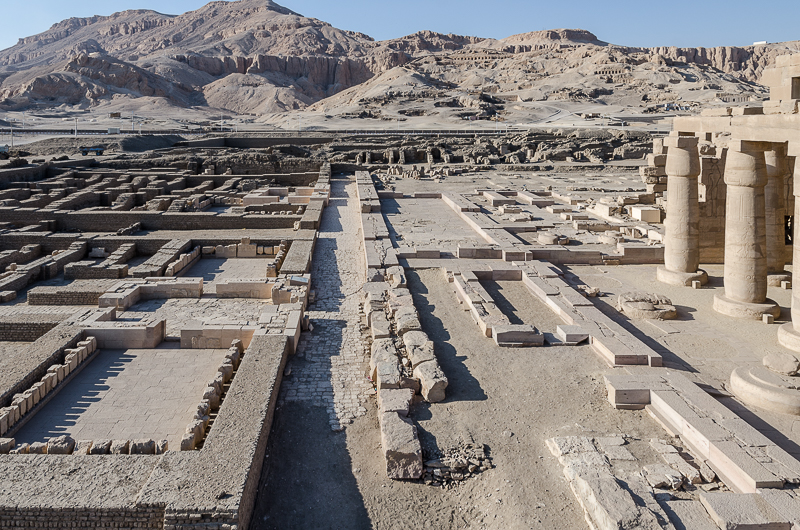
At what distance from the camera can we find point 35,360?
7789mm

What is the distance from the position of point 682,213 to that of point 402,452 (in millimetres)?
7414

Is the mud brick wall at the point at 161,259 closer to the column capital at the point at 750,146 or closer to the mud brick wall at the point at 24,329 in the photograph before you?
the mud brick wall at the point at 24,329

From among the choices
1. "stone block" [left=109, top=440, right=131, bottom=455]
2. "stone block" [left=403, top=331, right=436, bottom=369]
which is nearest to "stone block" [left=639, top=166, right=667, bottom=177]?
"stone block" [left=403, top=331, right=436, bottom=369]

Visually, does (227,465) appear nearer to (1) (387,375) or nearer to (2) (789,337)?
(1) (387,375)

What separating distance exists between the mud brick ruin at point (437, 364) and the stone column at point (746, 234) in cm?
3

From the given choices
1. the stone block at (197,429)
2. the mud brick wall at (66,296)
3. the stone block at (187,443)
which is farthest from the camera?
the mud brick wall at (66,296)

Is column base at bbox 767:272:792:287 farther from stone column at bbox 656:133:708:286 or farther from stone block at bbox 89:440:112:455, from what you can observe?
stone block at bbox 89:440:112:455

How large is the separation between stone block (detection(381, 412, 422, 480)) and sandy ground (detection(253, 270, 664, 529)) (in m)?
0.10

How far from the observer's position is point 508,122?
67.8 m

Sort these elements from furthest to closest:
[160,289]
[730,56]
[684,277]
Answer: [730,56]
[160,289]
[684,277]

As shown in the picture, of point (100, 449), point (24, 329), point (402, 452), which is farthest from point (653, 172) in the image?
point (100, 449)

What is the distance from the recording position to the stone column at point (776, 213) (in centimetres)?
1020

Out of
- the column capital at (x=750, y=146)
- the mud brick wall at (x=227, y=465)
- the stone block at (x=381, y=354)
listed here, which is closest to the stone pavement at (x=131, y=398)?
the mud brick wall at (x=227, y=465)

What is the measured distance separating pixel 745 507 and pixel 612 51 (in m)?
107
